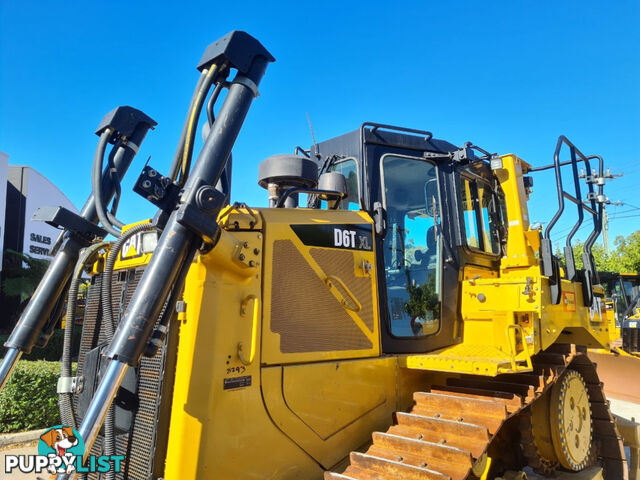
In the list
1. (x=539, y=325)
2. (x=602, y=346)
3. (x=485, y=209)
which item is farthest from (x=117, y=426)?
(x=602, y=346)

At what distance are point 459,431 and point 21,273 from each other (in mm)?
14936

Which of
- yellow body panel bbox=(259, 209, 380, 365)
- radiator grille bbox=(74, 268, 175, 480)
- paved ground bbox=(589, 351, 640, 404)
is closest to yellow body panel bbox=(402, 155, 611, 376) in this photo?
yellow body panel bbox=(259, 209, 380, 365)

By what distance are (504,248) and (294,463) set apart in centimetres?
280

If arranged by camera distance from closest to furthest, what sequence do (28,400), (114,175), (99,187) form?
(99,187)
(114,175)
(28,400)

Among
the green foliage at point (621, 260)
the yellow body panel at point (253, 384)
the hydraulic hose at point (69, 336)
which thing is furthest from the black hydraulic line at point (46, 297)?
the green foliage at point (621, 260)

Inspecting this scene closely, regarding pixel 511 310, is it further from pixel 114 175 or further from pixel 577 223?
pixel 114 175

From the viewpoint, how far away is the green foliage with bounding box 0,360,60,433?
23.1 ft

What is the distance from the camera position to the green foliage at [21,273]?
13.5m

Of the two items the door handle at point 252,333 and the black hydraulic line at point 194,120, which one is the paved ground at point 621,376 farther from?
the black hydraulic line at point 194,120

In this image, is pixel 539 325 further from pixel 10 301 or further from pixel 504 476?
pixel 10 301

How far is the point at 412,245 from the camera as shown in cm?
381

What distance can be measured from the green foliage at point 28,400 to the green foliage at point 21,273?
6.74 m

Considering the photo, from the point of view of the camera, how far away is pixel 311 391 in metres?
2.85

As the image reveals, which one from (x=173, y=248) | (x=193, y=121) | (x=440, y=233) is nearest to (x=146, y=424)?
(x=173, y=248)
